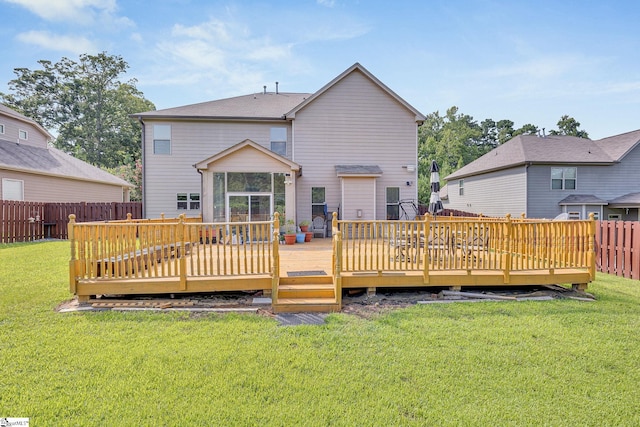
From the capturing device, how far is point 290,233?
10.7 metres

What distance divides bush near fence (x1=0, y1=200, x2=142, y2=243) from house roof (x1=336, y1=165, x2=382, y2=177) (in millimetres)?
11139

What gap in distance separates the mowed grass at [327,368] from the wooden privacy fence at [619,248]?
11.7 ft

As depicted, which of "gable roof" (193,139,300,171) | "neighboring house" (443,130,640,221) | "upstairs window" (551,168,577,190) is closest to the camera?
"gable roof" (193,139,300,171)

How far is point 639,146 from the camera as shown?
57.2ft

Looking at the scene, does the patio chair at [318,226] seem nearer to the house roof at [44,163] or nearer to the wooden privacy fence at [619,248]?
the wooden privacy fence at [619,248]

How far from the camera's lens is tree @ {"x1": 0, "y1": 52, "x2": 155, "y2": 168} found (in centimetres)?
3097

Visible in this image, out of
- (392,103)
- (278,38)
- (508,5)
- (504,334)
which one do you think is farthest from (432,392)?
(278,38)

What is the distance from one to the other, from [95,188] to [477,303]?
23.0m

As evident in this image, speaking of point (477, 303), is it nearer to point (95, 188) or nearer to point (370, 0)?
point (370, 0)

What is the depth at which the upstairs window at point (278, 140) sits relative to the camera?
523 inches

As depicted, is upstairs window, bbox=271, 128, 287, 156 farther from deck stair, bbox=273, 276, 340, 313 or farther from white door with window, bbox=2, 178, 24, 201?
white door with window, bbox=2, 178, 24, 201

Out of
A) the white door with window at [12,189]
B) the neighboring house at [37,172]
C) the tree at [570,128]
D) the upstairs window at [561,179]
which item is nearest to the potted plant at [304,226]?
the neighboring house at [37,172]

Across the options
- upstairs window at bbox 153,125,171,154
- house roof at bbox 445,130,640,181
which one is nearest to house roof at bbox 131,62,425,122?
upstairs window at bbox 153,125,171,154

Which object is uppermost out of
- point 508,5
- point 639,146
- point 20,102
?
point 20,102
